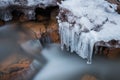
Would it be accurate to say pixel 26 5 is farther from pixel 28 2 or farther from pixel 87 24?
pixel 87 24

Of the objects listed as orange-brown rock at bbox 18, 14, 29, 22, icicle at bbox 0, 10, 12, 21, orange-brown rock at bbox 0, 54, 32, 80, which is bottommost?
orange-brown rock at bbox 0, 54, 32, 80

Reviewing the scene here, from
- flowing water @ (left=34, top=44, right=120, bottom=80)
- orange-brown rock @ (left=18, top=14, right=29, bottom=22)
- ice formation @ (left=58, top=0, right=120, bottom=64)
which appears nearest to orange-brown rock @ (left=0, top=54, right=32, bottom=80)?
flowing water @ (left=34, top=44, right=120, bottom=80)

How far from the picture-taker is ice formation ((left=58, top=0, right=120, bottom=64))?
3.39 metres

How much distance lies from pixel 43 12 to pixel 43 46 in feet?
2.85

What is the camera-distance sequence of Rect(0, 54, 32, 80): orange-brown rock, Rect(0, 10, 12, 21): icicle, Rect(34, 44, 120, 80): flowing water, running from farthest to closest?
Rect(0, 10, 12, 21): icicle, Rect(34, 44, 120, 80): flowing water, Rect(0, 54, 32, 80): orange-brown rock

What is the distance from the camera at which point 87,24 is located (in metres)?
3.58

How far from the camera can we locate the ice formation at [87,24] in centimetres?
339

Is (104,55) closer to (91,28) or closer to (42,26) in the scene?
(91,28)

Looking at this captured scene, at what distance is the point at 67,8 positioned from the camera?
378 centimetres

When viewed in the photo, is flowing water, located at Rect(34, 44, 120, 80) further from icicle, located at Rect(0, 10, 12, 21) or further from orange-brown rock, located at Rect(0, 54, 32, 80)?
icicle, located at Rect(0, 10, 12, 21)

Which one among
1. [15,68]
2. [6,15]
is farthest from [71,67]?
[6,15]

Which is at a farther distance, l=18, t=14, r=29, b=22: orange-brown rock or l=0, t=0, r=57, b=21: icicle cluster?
l=18, t=14, r=29, b=22: orange-brown rock

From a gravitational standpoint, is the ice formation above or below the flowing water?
above

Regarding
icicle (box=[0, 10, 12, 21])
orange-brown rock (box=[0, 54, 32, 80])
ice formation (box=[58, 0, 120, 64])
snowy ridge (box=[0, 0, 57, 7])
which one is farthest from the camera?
icicle (box=[0, 10, 12, 21])
